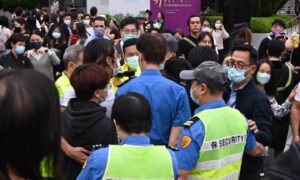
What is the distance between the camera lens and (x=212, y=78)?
3846 mm

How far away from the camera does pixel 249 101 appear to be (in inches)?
170

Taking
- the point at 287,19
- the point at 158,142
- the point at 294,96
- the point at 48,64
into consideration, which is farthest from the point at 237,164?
the point at 287,19

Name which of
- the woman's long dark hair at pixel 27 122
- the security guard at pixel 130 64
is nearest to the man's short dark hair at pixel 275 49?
the security guard at pixel 130 64

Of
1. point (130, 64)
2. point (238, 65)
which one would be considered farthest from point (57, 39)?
point (238, 65)

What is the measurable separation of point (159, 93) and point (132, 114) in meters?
1.22

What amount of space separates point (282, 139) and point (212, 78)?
110 inches

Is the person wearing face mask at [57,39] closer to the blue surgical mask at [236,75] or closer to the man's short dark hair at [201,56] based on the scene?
the man's short dark hair at [201,56]

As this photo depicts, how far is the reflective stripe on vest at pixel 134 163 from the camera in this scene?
3.14 metres

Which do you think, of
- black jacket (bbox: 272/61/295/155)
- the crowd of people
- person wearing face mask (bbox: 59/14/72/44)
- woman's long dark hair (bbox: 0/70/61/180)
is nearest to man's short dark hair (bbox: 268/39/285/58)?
black jacket (bbox: 272/61/295/155)

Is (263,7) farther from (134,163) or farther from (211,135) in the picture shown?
(134,163)

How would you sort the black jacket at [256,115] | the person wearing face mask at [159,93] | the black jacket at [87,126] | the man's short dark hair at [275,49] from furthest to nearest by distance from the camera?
1. the man's short dark hair at [275,49]
2. the person wearing face mask at [159,93]
3. the black jacket at [256,115]
4. the black jacket at [87,126]

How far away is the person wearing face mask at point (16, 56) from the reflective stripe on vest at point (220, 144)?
495 cm

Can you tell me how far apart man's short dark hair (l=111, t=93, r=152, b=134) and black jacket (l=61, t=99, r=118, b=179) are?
397 millimetres

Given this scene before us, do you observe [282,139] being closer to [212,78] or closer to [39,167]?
[212,78]
